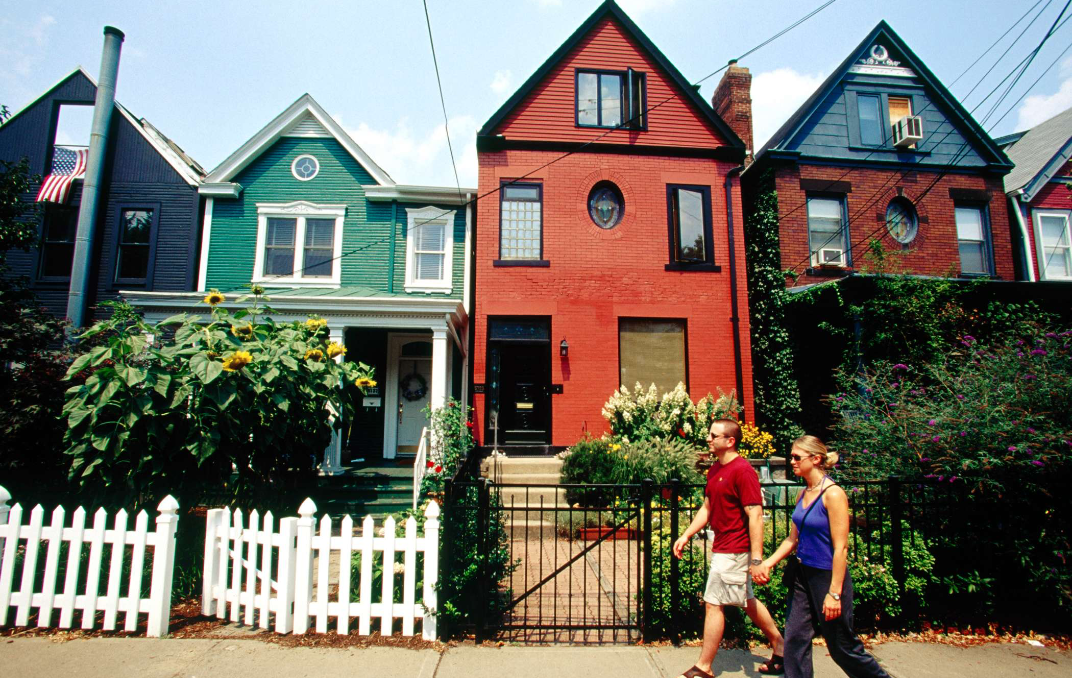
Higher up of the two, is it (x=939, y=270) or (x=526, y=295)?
(x=939, y=270)

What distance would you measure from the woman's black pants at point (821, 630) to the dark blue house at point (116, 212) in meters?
12.8

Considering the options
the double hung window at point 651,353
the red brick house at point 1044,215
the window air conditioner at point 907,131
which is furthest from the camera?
the red brick house at point 1044,215

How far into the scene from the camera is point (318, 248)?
12.0 metres

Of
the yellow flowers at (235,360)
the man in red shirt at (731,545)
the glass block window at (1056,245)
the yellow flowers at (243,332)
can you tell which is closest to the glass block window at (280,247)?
the yellow flowers at (243,332)

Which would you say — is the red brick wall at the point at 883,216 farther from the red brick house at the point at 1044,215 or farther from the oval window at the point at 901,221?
the red brick house at the point at 1044,215

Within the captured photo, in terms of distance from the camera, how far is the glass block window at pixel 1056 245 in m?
13.5

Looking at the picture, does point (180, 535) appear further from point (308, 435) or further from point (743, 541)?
point (743, 541)

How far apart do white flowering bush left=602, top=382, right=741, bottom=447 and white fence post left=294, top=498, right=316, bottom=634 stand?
20.2ft

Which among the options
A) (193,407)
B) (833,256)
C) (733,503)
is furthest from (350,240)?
(833,256)

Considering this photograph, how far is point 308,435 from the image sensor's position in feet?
20.5

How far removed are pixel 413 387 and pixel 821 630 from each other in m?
9.67

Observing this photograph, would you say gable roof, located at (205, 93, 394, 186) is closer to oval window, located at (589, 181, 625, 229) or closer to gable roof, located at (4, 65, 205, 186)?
gable roof, located at (4, 65, 205, 186)

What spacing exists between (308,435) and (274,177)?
8318mm

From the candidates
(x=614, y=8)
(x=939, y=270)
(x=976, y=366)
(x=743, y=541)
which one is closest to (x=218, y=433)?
(x=743, y=541)
